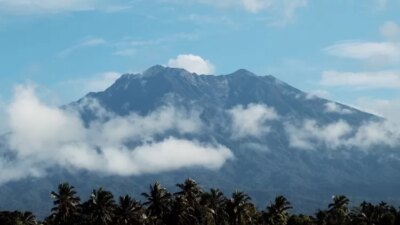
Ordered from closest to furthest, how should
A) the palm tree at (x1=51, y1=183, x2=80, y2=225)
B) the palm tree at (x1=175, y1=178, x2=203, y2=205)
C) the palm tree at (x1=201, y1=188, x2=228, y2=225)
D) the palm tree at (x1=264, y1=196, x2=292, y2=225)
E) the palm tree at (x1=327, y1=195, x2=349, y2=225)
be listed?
the palm tree at (x1=51, y1=183, x2=80, y2=225), the palm tree at (x1=175, y1=178, x2=203, y2=205), the palm tree at (x1=201, y1=188, x2=228, y2=225), the palm tree at (x1=327, y1=195, x2=349, y2=225), the palm tree at (x1=264, y1=196, x2=292, y2=225)

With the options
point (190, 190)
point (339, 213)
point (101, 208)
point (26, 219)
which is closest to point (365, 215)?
point (339, 213)

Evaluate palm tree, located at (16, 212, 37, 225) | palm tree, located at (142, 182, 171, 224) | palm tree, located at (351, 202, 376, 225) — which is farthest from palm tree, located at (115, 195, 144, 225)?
palm tree, located at (351, 202, 376, 225)

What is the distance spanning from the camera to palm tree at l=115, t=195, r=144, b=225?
108500 millimetres

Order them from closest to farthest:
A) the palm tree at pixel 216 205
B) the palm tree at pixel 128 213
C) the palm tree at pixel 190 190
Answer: the palm tree at pixel 128 213 < the palm tree at pixel 190 190 < the palm tree at pixel 216 205

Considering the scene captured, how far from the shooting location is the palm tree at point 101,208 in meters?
108

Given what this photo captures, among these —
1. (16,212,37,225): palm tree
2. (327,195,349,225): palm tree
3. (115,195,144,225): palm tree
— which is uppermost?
(327,195,349,225): palm tree

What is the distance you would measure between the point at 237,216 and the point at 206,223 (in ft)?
26.0

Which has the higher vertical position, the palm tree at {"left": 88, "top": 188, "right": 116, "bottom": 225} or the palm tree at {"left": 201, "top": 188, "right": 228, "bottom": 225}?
the palm tree at {"left": 201, "top": 188, "right": 228, "bottom": 225}

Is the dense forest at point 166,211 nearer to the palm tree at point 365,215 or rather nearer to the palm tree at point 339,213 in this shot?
the palm tree at point 365,215

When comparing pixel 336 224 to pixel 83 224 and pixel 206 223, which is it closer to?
pixel 206 223

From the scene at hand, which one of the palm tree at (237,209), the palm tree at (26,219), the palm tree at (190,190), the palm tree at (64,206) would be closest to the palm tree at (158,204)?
the palm tree at (190,190)

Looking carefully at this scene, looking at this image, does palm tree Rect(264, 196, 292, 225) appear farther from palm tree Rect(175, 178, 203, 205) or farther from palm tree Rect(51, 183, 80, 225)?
palm tree Rect(51, 183, 80, 225)

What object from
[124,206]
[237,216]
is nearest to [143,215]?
[124,206]

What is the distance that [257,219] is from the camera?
136m
